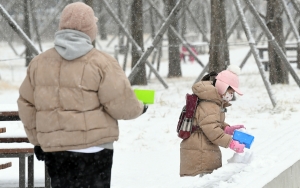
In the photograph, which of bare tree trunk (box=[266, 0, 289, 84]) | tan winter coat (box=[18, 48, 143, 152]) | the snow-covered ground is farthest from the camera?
bare tree trunk (box=[266, 0, 289, 84])

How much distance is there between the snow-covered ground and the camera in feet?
22.3

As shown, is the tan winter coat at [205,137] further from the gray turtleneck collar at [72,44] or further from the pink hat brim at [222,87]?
Result: the gray turtleneck collar at [72,44]

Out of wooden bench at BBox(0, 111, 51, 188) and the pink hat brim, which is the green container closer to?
the pink hat brim

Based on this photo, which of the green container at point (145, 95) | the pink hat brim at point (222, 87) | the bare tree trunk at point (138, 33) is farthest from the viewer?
the bare tree trunk at point (138, 33)

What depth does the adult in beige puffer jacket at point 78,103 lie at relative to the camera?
15.4 ft

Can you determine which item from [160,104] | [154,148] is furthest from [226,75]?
[160,104]

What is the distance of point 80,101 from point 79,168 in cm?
41

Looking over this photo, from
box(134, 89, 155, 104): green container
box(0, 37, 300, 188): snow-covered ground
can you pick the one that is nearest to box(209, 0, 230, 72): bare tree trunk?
box(0, 37, 300, 188): snow-covered ground

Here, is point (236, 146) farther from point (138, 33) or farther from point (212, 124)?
point (138, 33)

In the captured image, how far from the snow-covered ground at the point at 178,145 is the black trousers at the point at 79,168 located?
1540mm

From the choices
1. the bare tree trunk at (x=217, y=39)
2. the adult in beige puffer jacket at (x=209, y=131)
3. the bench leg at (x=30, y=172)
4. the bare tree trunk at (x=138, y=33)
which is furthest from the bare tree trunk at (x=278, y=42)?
the adult in beige puffer jacket at (x=209, y=131)

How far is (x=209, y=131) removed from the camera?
643 cm

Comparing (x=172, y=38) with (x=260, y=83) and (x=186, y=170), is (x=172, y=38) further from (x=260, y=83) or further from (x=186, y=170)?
(x=186, y=170)

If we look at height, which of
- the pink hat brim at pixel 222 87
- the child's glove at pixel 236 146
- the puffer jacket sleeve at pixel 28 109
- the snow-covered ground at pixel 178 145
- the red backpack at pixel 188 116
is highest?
the puffer jacket sleeve at pixel 28 109
